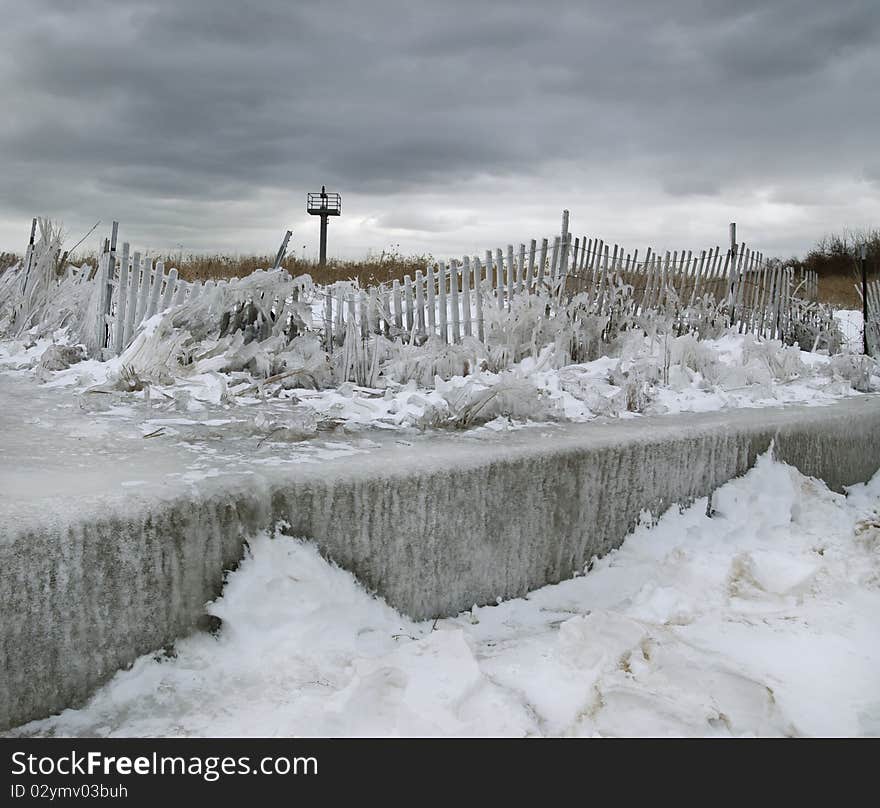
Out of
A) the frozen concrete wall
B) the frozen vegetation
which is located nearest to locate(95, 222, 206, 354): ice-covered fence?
the frozen vegetation

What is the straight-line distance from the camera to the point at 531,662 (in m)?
2.76

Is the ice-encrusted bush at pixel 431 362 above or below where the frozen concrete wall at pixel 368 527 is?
above

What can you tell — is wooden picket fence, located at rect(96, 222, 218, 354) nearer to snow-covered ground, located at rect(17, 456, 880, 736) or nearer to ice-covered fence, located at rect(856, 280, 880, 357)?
snow-covered ground, located at rect(17, 456, 880, 736)

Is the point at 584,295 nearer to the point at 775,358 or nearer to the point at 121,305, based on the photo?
the point at 775,358

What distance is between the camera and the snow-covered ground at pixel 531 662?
2.37 meters

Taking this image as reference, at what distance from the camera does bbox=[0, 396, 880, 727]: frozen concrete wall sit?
2381 millimetres

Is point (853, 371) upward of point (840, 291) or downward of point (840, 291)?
downward

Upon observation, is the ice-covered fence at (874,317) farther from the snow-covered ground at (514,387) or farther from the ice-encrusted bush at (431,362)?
the ice-encrusted bush at (431,362)

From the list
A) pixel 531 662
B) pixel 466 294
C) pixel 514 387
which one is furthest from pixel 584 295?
pixel 531 662

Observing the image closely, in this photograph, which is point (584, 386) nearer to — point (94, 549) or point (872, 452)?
point (872, 452)

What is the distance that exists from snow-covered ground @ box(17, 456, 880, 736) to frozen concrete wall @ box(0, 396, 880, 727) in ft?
0.31

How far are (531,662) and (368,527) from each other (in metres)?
0.78

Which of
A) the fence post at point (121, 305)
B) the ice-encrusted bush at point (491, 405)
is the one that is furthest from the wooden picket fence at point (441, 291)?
the ice-encrusted bush at point (491, 405)

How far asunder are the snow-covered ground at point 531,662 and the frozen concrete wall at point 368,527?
10 centimetres
